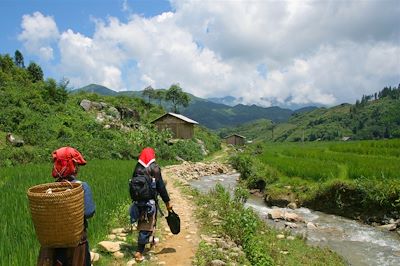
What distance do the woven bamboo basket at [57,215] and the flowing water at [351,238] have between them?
7518 mm

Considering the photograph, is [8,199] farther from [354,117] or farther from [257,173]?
[354,117]

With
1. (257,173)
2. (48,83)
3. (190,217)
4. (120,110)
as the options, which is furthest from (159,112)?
(190,217)

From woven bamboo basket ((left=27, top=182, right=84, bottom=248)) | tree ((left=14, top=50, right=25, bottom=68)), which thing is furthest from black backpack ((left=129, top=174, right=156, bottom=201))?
tree ((left=14, top=50, right=25, bottom=68))

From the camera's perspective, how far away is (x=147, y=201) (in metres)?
6.90

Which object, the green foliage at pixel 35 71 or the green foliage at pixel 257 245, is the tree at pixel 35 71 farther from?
the green foliage at pixel 257 245

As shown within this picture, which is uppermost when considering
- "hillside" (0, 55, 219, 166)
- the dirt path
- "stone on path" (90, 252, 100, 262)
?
"hillside" (0, 55, 219, 166)

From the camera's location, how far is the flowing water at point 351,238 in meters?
9.84

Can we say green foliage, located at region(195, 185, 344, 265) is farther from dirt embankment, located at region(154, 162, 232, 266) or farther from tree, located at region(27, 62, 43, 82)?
tree, located at region(27, 62, 43, 82)

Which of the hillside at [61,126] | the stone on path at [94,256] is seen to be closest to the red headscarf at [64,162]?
the stone on path at [94,256]

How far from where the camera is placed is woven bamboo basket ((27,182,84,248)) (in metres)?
4.00

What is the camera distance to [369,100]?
521 ft

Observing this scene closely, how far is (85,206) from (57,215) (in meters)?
0.61

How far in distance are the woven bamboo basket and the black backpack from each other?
7.50 ft

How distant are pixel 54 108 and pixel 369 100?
150 meters
